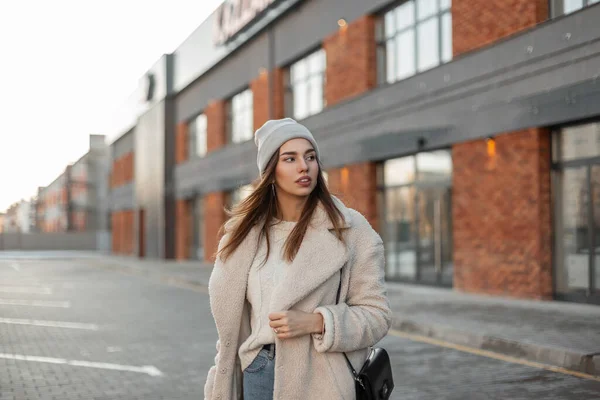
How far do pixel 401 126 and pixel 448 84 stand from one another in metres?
2.02

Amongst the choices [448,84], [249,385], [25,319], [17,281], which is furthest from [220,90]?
[249,385]

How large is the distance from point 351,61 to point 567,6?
294 inches

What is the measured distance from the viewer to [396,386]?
7.17 metres

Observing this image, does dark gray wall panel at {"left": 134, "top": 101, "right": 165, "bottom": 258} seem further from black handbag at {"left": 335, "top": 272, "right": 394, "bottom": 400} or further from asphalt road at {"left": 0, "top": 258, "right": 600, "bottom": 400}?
black handbag at {"left": 335, "top": 272, "right": 394, "bottom": 400}

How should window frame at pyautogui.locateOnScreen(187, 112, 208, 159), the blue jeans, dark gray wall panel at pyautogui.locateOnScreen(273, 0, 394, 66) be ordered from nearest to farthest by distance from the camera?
the blue jeans → dark gray wall panel at pyautogui.locateOnScreen(273, 0, 394, 66) → window frame at pyautogui.locateOnScreen(187, 112, 208, 159)

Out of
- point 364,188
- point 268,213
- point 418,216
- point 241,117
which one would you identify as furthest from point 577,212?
point 241,117

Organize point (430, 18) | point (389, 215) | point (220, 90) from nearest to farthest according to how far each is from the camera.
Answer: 1. point (430, 18)
2. point (389, 215)
3. point (220, 90)

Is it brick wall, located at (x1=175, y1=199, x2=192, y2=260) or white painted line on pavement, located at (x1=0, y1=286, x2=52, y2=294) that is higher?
brick wall, located at (x1=175, y1=199, x2=192, y2=260)

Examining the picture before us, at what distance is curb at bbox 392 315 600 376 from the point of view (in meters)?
7.71

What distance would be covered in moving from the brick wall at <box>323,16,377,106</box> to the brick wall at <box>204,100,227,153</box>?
417 inches

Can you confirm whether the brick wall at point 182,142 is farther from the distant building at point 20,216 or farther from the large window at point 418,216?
the distant building at point 20,216

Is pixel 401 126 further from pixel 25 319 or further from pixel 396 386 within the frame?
pixel 396 386

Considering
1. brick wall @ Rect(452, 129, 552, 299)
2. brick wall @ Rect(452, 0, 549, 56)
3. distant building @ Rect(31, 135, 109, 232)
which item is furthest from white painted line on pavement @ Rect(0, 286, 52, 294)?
distant building @ Rect(31, 135, 109, 232)

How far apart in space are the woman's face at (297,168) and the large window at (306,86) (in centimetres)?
1980
